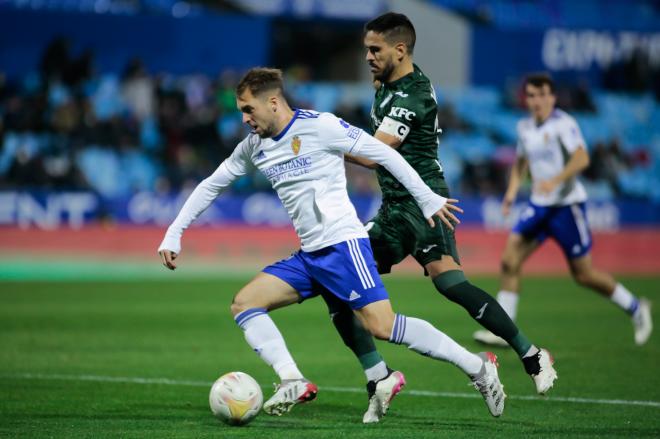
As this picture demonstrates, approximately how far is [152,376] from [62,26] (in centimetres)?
1627

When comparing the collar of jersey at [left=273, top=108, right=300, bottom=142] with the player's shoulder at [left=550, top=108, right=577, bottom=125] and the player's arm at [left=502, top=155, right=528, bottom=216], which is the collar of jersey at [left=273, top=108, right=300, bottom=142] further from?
the player's shoulder at [left=550, top=108, right=577, bottom=125]

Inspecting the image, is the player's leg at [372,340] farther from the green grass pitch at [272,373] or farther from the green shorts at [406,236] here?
the green grass pitch at [272,373]

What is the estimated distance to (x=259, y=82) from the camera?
21.4 feet

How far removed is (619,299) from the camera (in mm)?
11086

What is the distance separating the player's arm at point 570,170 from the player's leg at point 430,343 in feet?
14.1


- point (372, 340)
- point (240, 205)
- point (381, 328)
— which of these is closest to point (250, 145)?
point (381, 328)

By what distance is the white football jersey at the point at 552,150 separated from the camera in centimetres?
1101

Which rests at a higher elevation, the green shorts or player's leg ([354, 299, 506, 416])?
the green shorts

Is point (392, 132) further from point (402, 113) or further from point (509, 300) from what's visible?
point (509, 300)

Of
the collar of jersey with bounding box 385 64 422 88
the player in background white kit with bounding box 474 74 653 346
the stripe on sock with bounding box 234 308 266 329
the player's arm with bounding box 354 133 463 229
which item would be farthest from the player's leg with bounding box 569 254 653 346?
the stripe on sock with bounding box 234 308 266 329

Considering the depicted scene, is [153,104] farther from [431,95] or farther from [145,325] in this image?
[431,95]

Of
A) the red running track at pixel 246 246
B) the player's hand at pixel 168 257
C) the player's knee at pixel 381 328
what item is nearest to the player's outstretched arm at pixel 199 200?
the player's hand at pixel 168 257

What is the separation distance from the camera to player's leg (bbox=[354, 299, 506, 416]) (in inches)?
258

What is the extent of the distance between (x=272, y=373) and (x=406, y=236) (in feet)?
7.73
